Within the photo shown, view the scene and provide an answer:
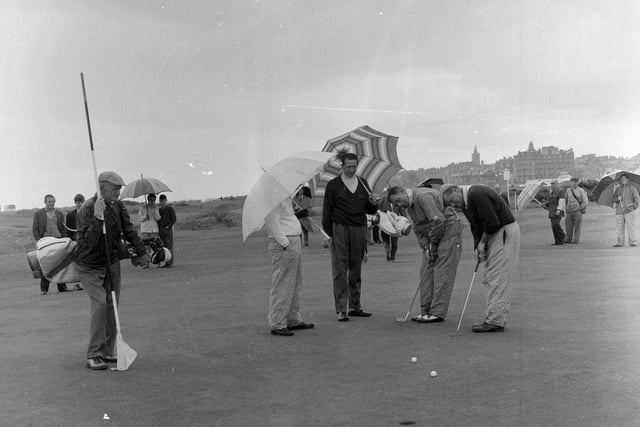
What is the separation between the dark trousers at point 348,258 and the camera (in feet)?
34.8

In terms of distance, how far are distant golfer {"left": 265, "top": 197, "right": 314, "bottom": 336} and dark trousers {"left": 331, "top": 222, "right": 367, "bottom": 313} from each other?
31.7 inches

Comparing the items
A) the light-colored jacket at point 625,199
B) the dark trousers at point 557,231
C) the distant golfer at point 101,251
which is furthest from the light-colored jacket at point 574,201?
the distant golfer at point 101,251

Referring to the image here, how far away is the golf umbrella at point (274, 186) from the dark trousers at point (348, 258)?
3.95 feet

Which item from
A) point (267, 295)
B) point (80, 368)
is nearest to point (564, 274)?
point (267, 295)

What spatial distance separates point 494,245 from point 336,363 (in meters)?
2.76

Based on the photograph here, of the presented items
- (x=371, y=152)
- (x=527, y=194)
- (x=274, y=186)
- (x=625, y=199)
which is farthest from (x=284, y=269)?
(x=527, y=194)

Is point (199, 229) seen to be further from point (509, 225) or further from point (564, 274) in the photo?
point (509, 225)

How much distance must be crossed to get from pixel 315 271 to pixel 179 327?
759cm

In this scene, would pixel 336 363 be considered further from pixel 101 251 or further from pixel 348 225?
pixel 348 225

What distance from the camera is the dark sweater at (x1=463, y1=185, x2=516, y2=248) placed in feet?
30.1

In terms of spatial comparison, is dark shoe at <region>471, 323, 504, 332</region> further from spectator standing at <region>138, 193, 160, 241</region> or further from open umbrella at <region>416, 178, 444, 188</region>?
spectator standing at <region>138, 193, 160, 241</region>

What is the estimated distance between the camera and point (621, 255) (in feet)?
59.0

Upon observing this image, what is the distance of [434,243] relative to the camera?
33.7 ft

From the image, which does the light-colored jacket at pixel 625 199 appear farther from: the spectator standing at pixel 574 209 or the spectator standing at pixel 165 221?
the spectator standing at pixel 165 221
